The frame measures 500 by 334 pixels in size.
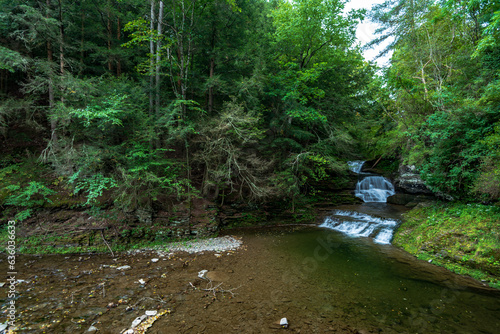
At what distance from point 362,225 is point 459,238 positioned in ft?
12.3

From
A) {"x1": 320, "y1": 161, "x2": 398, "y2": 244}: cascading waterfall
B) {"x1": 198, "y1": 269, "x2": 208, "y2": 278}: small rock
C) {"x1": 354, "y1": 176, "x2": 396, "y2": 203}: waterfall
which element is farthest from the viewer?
{"x1": 354, "y1": 176, "x2": 396, "y2": 203}: waterfall

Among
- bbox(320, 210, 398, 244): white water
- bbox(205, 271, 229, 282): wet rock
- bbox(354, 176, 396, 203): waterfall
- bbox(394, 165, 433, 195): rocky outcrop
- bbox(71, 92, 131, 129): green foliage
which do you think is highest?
bbox(71, 92, 131, 129): green foliage

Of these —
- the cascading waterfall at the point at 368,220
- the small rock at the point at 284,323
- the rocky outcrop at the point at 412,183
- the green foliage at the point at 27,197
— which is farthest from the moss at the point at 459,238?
the green foliage at the point at 27,197

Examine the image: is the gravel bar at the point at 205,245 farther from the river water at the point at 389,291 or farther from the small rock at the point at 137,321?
the small rock at the point at 137,321

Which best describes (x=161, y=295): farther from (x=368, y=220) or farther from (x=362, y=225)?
(x=368, y=220)

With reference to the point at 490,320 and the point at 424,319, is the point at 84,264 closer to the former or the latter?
the point at 424,319

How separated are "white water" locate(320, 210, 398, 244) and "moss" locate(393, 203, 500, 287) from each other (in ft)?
1.61

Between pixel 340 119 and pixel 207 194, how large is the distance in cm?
898

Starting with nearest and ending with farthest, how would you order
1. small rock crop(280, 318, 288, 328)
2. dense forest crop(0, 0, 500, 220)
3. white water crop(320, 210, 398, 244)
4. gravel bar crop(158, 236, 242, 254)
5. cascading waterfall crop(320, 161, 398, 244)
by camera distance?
small rock crop(280, 318, 288, 328) → dense forest crop(0, 0, 500, 220) → gravel bar crop(158, 236, 242, 254) → white water crop(320, 210, 398, 244) → cascading waterfall crop(320, 161, 398, 244)

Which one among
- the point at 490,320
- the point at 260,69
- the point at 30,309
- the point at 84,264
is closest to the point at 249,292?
the point at 30,309

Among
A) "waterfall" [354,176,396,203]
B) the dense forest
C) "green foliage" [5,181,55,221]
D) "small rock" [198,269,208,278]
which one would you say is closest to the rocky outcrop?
"waterfall" [354,176,396,203]

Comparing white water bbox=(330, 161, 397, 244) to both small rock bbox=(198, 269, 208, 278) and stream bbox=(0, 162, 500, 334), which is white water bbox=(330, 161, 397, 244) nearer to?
stream bbox=(0, 162, 500, 334)

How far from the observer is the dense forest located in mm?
7359

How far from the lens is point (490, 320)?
3977 mm
